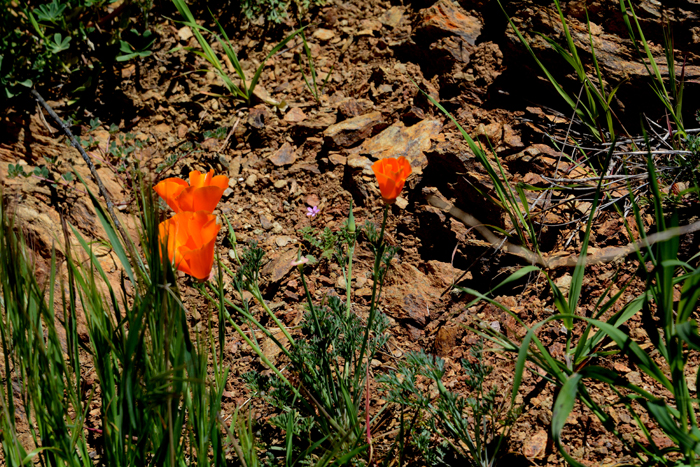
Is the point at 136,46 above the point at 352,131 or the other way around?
above

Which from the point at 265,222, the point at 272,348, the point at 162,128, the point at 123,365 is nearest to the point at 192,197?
the point at 123,365

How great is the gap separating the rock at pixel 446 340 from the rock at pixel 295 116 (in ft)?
4.54

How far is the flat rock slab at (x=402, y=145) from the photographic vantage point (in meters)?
2.21

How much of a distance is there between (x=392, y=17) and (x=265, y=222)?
140 cm

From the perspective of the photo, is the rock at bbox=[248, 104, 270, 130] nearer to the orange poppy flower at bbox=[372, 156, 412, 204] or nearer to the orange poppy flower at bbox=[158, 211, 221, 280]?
the orange poppy flower at bbox=[372, 156, 412, 204]

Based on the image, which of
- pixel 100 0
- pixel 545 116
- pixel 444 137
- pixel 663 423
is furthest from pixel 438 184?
pixel 100 0

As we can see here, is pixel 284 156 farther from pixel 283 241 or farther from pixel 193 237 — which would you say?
pixel 193 237

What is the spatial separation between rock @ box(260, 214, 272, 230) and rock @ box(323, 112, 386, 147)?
49 cm

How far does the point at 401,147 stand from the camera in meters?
2.26

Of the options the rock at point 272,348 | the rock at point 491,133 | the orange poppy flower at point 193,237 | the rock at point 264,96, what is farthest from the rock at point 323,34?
the orange poppy flower at point 193,237

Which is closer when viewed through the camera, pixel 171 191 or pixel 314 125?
pixel 171 191

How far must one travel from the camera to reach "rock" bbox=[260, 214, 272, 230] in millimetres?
2237

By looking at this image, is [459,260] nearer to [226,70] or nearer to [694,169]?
[694,169]

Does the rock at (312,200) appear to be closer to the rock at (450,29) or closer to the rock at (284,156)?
the rock at (284,156)
